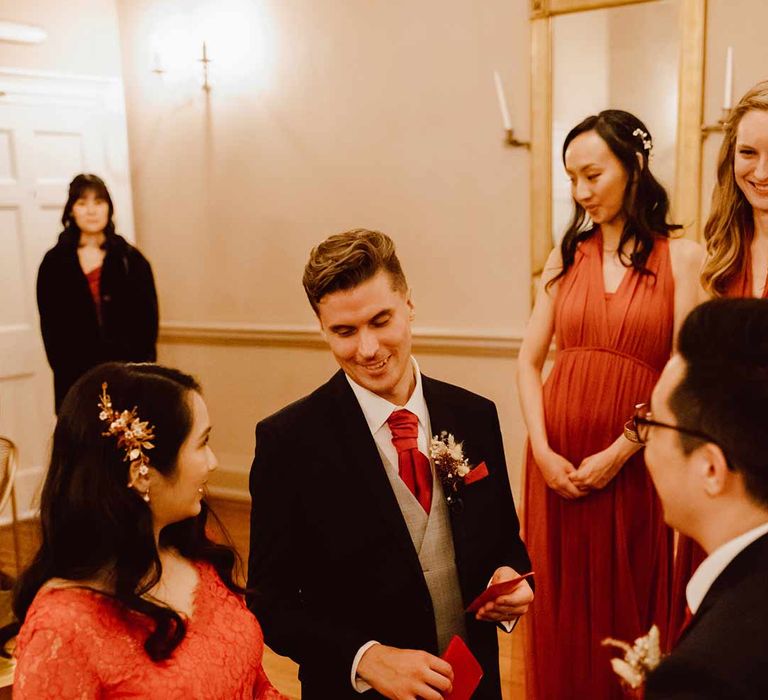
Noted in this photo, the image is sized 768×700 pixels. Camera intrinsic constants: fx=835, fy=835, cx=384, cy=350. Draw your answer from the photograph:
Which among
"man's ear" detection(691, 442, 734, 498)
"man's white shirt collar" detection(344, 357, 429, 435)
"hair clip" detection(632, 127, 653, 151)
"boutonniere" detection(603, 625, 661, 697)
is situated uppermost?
"hair clip" detection(632, 127, 653, 151)

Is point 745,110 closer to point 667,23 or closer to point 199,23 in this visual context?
point 667,23

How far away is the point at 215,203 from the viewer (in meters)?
5.15

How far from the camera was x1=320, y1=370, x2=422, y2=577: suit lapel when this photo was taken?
160 centimetres

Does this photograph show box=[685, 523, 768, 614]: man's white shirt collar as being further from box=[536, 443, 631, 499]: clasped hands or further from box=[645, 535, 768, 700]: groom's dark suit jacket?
box=[536, 443, 631, 499]: clasped hands

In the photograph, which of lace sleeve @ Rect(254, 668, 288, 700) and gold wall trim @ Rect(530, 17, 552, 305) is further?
gold wall trim @ Rect(530, 17, 552, 305)

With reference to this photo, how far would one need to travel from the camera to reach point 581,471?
2465 mm

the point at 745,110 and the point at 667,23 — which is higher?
the point at 667,23

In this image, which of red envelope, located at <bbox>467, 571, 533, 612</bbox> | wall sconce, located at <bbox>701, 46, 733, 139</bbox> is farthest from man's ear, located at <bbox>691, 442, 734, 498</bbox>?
wall sconce, located at <bbox>701, 46, 733, 139</bbox>

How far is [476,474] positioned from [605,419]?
91 centimetres

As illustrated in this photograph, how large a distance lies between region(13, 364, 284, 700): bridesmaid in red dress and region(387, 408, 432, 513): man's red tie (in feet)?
1.22

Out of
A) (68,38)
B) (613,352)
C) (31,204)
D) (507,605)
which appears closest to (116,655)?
(507,605)

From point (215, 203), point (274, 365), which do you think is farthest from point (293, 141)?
point (274, 365)

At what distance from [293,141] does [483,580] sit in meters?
3.58

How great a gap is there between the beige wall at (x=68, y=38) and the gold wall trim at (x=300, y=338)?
5.58 feet
